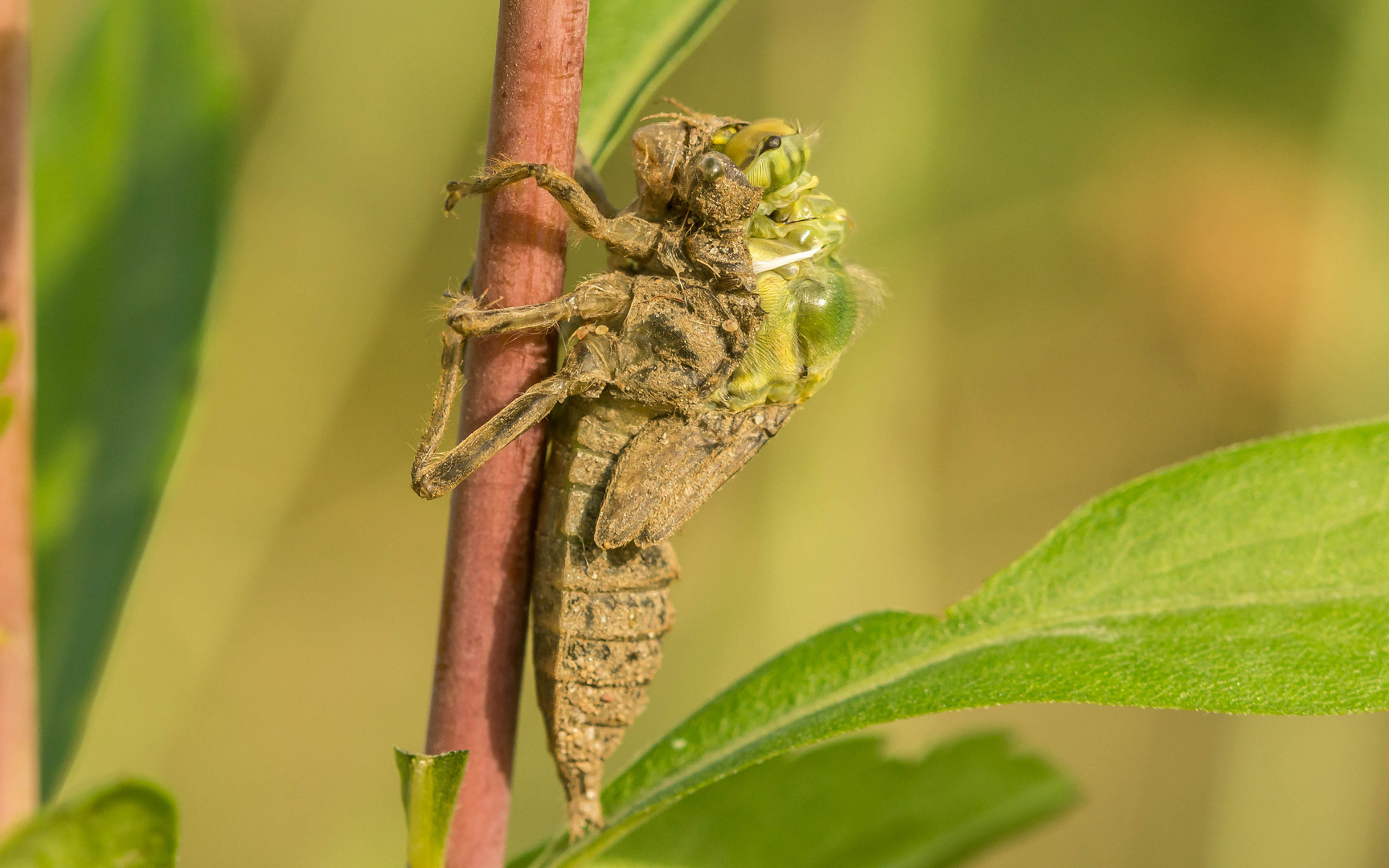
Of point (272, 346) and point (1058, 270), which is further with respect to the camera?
point (1058, 270)

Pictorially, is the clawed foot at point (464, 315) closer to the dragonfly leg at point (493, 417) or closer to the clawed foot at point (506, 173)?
the dragonfly leg at point (493, 417)

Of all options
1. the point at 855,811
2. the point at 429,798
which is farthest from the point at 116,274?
the point at 855,811

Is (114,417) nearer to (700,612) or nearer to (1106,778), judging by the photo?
(700,612)

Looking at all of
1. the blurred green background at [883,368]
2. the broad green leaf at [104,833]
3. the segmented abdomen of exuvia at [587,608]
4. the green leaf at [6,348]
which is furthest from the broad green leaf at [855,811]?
the blurred green background at [883,368]

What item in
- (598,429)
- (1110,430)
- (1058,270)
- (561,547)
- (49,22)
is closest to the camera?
(561,547)

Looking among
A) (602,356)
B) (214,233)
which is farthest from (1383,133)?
(214,233)
